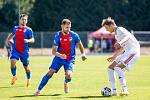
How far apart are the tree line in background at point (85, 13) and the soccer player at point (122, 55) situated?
204 feet

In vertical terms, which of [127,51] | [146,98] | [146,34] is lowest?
[146,98]

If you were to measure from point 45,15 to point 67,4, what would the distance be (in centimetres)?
316

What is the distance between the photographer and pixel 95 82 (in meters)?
21.6

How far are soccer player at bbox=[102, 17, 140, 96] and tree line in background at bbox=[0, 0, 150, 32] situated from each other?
62125 millimetres

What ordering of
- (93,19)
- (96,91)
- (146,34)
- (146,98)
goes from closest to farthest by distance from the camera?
(146,98) < (96,91) < (146,34) < (93,19)

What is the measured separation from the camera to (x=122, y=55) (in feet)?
52.4

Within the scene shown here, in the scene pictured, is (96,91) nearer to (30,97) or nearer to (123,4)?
(30,97)

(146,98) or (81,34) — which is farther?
(81,34)

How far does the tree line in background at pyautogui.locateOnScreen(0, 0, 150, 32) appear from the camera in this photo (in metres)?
78.4

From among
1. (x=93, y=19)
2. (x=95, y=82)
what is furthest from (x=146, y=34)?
(x=95, y=82)

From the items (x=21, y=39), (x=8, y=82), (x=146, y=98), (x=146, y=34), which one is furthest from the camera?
(x=146, y=34)

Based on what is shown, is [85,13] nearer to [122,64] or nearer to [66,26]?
[66,26]

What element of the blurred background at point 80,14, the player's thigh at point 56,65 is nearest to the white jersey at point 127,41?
the player's thigh at point 56,65

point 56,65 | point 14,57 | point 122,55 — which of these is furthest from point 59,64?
point 14,57
